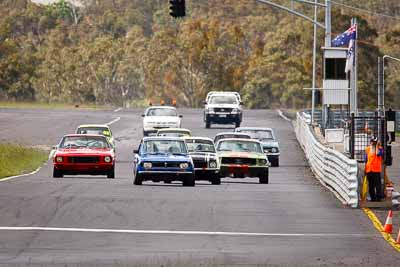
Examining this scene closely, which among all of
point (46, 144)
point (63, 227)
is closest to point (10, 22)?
point (46, 144)

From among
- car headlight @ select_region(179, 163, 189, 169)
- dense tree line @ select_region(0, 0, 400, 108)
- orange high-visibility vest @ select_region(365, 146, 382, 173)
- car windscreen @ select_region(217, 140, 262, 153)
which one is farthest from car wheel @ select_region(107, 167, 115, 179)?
dense tree line @ select_region(0, 0, 400, 108)

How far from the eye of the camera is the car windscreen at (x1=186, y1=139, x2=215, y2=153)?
3680 cm

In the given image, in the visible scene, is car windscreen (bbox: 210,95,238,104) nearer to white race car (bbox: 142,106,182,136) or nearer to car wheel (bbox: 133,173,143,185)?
white race car (bbox: 142,106,182,136)

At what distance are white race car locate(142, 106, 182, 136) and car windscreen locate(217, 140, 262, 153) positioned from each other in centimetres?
2296

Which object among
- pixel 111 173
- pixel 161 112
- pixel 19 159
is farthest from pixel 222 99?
pixel 111 173

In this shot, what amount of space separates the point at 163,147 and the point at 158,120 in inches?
1131

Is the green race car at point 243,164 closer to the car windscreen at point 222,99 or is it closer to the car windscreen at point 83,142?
the car windscreen at point 83,142

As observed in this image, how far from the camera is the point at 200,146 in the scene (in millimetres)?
37125

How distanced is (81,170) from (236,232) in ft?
48.8

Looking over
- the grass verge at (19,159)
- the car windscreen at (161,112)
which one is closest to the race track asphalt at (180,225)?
the grass verge at (19,159)

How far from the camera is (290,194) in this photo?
3188 centimetres

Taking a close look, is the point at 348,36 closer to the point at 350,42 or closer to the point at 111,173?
the point at 350,42

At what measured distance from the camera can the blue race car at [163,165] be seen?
33094 mm

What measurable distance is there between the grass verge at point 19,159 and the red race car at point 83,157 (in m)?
3.72
